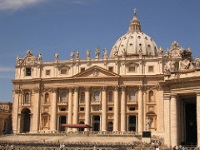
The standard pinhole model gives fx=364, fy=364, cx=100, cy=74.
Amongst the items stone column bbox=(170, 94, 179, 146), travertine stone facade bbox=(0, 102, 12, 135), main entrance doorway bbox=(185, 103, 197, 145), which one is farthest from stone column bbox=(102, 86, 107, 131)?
stone column bbox=(170, 94, 179, 146)

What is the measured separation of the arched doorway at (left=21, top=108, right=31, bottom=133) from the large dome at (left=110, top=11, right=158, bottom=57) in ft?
127

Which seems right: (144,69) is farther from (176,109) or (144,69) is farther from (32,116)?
(176,109)

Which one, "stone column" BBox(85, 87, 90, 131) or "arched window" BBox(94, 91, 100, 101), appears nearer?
"stone column" BBox(85, 87, 90, 131)

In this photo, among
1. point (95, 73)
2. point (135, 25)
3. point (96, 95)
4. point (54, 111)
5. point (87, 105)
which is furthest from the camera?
point (135, 25)

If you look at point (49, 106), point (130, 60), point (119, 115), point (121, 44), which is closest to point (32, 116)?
point (49, 106)

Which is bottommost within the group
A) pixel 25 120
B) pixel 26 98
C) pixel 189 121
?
pixel 25 120

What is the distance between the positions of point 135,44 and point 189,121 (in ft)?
296

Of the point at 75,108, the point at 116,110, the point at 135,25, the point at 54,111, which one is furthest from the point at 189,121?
the point at 135,25

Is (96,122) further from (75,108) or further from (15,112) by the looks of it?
(15,112)

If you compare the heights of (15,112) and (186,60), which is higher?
(186,60)

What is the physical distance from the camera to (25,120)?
312ft

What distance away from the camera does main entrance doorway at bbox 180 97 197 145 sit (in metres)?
34.9

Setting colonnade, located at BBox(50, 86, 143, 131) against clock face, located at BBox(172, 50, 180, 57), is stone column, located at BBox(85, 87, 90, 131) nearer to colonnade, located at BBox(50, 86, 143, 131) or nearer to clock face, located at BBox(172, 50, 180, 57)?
colonnade, located at BBox(50, 86, 143, 131)

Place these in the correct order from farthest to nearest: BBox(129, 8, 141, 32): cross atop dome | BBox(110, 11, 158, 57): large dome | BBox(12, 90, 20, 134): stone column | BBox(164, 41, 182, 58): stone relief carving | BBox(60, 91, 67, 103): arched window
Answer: BBox(129, 8, 141, 32): cross atop dome → BBox(110, 11, 158, 57): large dome → BBox(12, 90, 20, 134): stone column → BBox(60, 91, 67, 103): arched window → BBox(164, 41, 182, 58): stone relief carving
